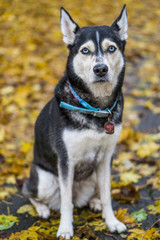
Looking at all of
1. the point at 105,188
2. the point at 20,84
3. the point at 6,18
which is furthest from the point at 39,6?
the point at 105,188

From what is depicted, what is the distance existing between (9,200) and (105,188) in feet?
4.08

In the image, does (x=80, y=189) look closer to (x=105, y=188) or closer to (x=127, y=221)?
(x=105, y=188)

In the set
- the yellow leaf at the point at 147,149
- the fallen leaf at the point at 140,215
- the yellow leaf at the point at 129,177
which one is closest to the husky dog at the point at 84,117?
the fallen leaf at the point at 140,215

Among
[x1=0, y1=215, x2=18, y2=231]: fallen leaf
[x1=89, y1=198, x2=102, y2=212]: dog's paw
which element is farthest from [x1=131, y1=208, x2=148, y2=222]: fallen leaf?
[x1=0, y1=215, x2=18, y2=231]: fallen leaf

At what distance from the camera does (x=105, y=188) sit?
299 centimetres

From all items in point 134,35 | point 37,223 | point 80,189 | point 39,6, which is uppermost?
point 39,6

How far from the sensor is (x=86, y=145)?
8.78 feet

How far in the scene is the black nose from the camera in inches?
97.7

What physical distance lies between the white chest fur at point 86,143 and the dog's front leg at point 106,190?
17cm

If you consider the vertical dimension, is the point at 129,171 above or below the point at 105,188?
below

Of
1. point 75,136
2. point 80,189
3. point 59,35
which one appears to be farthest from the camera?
point 59,35

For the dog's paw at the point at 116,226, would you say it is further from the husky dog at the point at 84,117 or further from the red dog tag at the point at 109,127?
the red dog tag at the point at 109,127

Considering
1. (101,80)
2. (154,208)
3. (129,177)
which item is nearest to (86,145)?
(101,80)

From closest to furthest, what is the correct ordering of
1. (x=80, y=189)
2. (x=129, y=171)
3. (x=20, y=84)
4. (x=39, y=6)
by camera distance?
1. (x=80, y=189)
2. (x=129, y=171)
3. (x=20, y=84)
4. (x=39, y=6)
